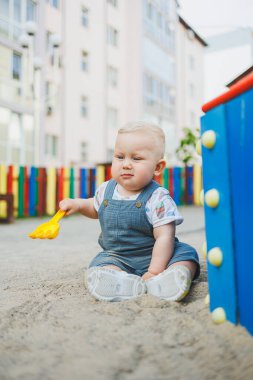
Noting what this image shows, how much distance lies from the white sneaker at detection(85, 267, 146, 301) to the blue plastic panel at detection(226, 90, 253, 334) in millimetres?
465

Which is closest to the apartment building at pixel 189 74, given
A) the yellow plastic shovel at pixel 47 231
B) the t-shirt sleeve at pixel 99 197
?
the t-shirt sleeve at pixel 99 197

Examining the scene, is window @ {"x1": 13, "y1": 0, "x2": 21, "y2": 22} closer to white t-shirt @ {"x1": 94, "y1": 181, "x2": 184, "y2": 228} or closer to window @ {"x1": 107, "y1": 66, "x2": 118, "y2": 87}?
window @ {"x1": 107, "y1": 66, "x2": 118, "y2": 87}

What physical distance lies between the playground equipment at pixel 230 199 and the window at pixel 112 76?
551 inches

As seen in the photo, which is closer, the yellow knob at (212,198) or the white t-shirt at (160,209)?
the yellow knob at (212,198)

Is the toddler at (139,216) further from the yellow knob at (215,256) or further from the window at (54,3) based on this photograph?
the window at (54,3)

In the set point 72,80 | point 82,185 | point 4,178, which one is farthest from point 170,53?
point 4,178

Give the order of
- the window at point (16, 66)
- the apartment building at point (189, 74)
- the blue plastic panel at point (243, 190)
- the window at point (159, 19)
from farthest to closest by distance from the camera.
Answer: the apartment building at point (189, 74), the window at point (159, 19), the window at point (16, 66), the blue plastic panel at point (243, 190)

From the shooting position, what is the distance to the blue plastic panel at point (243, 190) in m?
0.96

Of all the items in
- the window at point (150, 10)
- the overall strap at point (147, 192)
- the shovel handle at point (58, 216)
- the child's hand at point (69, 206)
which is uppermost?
the window at point (150, 10)

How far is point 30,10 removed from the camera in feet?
37.2

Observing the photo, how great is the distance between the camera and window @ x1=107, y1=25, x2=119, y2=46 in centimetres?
1439

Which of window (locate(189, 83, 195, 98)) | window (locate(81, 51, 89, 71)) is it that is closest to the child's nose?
window (locate(81, 51, 89, 71))

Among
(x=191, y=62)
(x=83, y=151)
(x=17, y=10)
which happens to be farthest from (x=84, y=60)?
(x=191, y=62)

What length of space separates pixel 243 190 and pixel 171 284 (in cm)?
53
